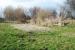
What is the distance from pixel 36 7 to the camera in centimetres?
500

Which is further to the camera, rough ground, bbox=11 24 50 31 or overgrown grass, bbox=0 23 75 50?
rough ground, bbox=11 24 50 31

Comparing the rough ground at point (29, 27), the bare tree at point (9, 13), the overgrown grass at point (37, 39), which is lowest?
the overgrown grass at point (37, 39)

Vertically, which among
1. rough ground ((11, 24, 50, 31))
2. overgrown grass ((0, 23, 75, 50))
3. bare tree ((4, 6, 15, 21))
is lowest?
overgrown grass ((0, 23, 75, 50))

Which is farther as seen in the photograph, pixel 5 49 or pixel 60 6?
pixel 60 6

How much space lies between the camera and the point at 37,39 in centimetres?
445

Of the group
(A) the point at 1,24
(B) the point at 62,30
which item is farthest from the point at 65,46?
(A) the point at 1,24

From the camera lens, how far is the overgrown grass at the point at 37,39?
4156 mm

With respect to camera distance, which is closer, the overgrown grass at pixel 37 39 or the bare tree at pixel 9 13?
the overgrown grass at pixel 37 39

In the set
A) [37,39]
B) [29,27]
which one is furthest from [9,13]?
[37,39]

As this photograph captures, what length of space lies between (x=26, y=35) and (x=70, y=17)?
3.82 feet

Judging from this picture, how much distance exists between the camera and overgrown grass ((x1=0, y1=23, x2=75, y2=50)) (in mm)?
4156

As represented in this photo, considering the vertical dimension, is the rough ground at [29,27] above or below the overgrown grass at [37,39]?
above

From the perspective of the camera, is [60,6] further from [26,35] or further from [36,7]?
[26,35]

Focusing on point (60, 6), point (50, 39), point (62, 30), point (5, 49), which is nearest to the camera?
point (5, 49)
